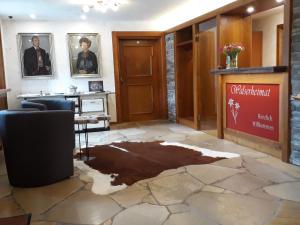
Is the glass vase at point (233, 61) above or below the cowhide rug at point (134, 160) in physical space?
above

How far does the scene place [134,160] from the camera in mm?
3988

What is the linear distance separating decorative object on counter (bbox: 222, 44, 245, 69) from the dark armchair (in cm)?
260

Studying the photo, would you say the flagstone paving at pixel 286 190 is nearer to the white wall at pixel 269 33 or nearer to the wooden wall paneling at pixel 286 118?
the wooden wall paneling at pixel 286 118

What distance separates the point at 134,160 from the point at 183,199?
4.43ft

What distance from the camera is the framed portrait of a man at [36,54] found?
635 centimetres

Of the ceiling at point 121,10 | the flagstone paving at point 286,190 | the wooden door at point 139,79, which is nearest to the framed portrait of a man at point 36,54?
the ceiling at point 121,10

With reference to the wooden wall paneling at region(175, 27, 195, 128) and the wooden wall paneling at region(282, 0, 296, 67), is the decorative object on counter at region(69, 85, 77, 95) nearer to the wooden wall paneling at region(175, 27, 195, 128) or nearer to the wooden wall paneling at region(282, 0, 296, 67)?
the wooden wall paneling at region(175, 27, 195, 128)

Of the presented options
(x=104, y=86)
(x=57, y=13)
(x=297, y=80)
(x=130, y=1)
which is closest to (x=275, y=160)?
(x=297, y=80)

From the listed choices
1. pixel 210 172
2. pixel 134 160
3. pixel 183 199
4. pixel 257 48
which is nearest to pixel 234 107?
pixel 210 172

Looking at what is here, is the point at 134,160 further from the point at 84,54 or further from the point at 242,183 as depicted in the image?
the point at 84,54

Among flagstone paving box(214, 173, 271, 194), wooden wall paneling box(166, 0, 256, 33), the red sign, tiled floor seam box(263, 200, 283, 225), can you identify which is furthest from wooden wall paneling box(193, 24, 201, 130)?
tiled floor seam box(263, 200, 283, 225)

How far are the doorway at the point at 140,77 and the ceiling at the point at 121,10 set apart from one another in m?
0.54

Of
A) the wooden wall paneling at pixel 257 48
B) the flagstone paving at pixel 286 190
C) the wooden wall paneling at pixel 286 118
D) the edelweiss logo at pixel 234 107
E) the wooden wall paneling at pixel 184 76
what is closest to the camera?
the flagstone paving at pixel 286 190

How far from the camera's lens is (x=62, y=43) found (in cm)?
658
